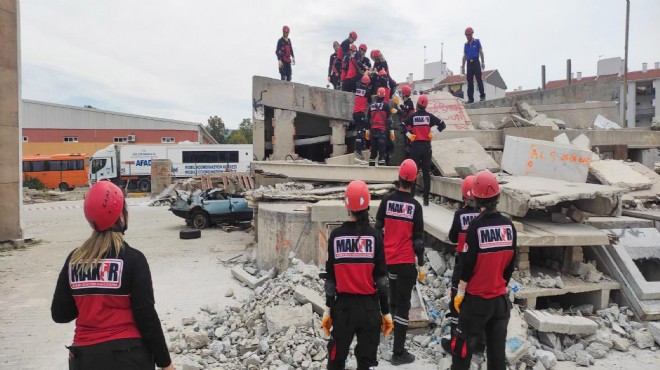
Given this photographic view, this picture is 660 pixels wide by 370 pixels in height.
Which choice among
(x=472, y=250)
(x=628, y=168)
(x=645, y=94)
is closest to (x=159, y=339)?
(x=472, y=250)

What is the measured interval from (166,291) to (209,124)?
51.6 m

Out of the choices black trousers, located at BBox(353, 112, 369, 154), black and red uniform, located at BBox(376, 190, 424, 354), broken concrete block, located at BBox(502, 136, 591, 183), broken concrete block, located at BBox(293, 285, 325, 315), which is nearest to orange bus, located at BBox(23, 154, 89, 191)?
black trousers, located at BBox(353, 112, 369, 154)

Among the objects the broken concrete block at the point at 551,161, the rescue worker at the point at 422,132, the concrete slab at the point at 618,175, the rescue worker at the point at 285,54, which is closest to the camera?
the rescue worker at the point at 422,132

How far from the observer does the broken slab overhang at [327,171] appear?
9609 mm

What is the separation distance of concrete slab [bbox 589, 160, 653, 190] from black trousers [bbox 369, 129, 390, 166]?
13.3 feet

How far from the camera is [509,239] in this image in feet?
11.9

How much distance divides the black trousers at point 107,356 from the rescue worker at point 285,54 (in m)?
12.1

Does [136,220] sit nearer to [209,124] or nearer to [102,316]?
[102,316]

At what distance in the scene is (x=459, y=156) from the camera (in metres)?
9.45

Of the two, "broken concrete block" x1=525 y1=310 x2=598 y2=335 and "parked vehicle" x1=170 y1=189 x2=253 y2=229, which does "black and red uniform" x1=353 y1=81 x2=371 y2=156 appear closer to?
"parked vehicle" x1=170 y1=189 x2=253 y2=229

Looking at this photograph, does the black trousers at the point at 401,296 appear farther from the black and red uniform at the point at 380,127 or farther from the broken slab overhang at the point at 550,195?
the black and red uniform at the point at 380,127

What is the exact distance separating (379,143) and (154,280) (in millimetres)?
5221

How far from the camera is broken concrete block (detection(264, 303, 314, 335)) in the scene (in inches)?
207

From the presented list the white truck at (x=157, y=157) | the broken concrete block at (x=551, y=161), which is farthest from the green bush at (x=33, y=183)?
the broken concrete block at (x=551, y=161)
